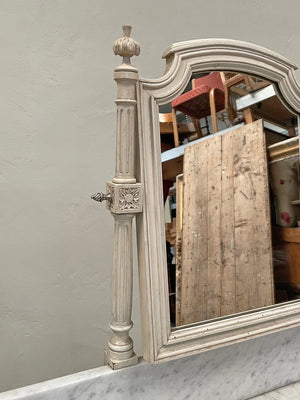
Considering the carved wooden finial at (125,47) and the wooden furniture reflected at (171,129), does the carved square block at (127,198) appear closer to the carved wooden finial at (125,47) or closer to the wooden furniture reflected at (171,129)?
the wooden furniture reflected at (171,129)

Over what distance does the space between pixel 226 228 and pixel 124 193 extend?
26 cm

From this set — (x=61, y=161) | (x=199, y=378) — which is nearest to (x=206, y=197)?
(x=199, y=378)

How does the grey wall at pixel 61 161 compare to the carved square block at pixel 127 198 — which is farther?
the grey wall at pixel 61 161

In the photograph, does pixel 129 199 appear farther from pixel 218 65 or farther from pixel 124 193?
pixel 218 65

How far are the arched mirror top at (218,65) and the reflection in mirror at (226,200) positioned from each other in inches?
0.8

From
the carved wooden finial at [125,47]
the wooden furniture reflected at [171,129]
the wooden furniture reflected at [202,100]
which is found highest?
the carved wooden finial at [125,47]

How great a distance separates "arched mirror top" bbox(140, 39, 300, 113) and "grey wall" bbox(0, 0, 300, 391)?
563mm

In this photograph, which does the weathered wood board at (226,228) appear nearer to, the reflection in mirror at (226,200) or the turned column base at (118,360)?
the reflection in mirror at (226,200)

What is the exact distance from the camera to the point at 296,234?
2.68 feet

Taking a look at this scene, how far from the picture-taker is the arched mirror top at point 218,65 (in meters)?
0.67

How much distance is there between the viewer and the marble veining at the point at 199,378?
642 mm

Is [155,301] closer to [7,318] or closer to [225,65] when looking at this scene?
[225,65]

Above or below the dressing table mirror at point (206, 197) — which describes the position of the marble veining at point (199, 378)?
below

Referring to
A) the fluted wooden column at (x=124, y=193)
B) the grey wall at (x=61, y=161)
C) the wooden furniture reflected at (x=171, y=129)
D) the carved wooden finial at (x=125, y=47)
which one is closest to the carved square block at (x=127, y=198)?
the fluted wooden column at (x=124, y=193)
